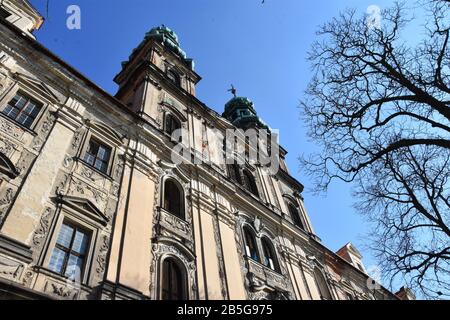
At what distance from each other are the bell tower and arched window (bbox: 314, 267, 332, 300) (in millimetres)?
10447

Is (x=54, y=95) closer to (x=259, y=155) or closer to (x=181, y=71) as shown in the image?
(x=181, y=71)

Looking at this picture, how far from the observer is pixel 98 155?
33.7 ft

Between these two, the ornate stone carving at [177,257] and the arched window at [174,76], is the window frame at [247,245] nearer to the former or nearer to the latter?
the ornate stone carving at [177,257]

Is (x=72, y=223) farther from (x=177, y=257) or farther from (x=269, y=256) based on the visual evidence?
(x=269, y=256)

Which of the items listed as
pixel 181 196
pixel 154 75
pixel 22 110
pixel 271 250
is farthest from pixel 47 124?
pixel 271 250

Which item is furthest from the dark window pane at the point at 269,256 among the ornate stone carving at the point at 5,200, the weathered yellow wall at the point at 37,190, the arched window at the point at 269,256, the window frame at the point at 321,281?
the ornate stone carving at the point at 5,200

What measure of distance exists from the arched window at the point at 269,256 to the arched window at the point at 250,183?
3062 millimetres

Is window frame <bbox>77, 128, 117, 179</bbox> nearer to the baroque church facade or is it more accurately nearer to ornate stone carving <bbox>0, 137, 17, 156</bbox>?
the baroque church facade

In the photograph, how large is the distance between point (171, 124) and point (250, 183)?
528cm

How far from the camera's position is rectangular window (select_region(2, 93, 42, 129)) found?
28.7 ft

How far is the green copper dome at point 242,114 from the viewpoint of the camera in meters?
25.8
